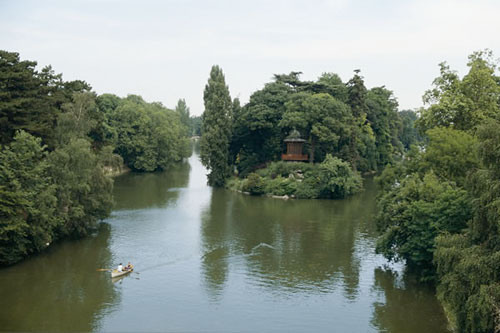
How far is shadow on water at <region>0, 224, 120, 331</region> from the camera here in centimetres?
2284

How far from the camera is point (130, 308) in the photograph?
24.4 m

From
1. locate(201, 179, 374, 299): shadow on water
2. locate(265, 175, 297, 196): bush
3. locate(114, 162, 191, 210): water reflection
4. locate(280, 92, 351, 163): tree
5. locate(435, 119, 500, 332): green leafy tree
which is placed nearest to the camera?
locate(435, 119, 500, 332): green leafy tree

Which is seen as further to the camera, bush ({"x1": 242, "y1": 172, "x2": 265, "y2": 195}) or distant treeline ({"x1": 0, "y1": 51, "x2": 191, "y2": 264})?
Result: bush ({"x1": 242, "y1": 172, "x2": 265, "y2": 195})

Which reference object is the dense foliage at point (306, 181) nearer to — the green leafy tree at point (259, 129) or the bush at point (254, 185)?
the bush at point (254, 185)

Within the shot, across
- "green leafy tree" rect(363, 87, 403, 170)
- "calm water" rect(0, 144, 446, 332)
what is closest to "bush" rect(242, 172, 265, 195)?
"calm water" rect(0, 144, 446, 332)

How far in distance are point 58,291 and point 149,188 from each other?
37.0 m

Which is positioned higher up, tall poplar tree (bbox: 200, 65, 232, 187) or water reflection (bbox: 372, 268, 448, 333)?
tall poplar tree (bbox: 200, 65, 232, 187)

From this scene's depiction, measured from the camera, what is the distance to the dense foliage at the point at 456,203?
57.3 feet

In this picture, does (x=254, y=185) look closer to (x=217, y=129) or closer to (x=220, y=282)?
(x=217, y=129)

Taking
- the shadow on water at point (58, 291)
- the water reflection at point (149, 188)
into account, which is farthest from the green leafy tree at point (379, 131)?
the shadow on water at point (58, 291)

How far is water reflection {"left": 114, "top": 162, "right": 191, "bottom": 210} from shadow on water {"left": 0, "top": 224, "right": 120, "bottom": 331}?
55.3 ft

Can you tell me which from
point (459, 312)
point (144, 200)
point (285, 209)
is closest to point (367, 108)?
point (285, 209)

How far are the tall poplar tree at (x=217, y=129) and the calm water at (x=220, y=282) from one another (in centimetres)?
1926

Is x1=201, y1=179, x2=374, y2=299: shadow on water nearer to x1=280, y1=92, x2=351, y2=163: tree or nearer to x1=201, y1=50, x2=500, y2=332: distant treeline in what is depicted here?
x1=201, y1=50, x2=500, y2=332: distant treeline
